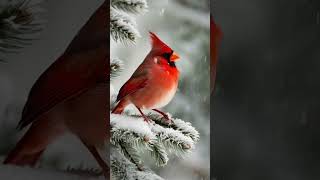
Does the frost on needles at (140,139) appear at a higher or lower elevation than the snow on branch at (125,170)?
higher

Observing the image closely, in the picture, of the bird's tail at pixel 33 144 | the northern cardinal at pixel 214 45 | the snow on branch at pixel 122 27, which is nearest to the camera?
the snow on branch at pixel 122 27

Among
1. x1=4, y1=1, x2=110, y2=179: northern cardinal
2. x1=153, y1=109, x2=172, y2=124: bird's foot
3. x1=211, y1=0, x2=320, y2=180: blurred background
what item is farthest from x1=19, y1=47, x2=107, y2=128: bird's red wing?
x1=211, y1=0, x2=320, y2=180: blurred background

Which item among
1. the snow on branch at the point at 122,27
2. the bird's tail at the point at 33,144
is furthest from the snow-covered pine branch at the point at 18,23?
the snow on branch at the point at 122,27

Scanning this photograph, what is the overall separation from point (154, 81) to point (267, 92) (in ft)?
1.89

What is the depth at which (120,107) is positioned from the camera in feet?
5.77

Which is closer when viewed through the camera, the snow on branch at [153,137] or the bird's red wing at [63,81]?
the snow on branch at [153,137]

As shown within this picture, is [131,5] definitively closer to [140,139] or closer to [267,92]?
[140,139]

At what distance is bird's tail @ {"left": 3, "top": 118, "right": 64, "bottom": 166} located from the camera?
216 centimetres

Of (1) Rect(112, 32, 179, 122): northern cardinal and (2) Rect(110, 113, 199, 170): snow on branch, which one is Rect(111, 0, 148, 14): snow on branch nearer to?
(1) Rect(112, 32, 179, 122): northern cardinal

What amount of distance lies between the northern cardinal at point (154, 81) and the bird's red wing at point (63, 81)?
→ 0.23 m

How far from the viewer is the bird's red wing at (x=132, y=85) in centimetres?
174

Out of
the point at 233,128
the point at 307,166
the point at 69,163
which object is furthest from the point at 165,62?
the point at 307,166

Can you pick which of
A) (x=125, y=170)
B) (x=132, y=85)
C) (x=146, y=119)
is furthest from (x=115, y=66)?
(x=125, y=170)

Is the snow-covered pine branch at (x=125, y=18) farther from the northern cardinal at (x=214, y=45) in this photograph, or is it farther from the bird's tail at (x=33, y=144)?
the bird's tail at (x=33, y=144)
